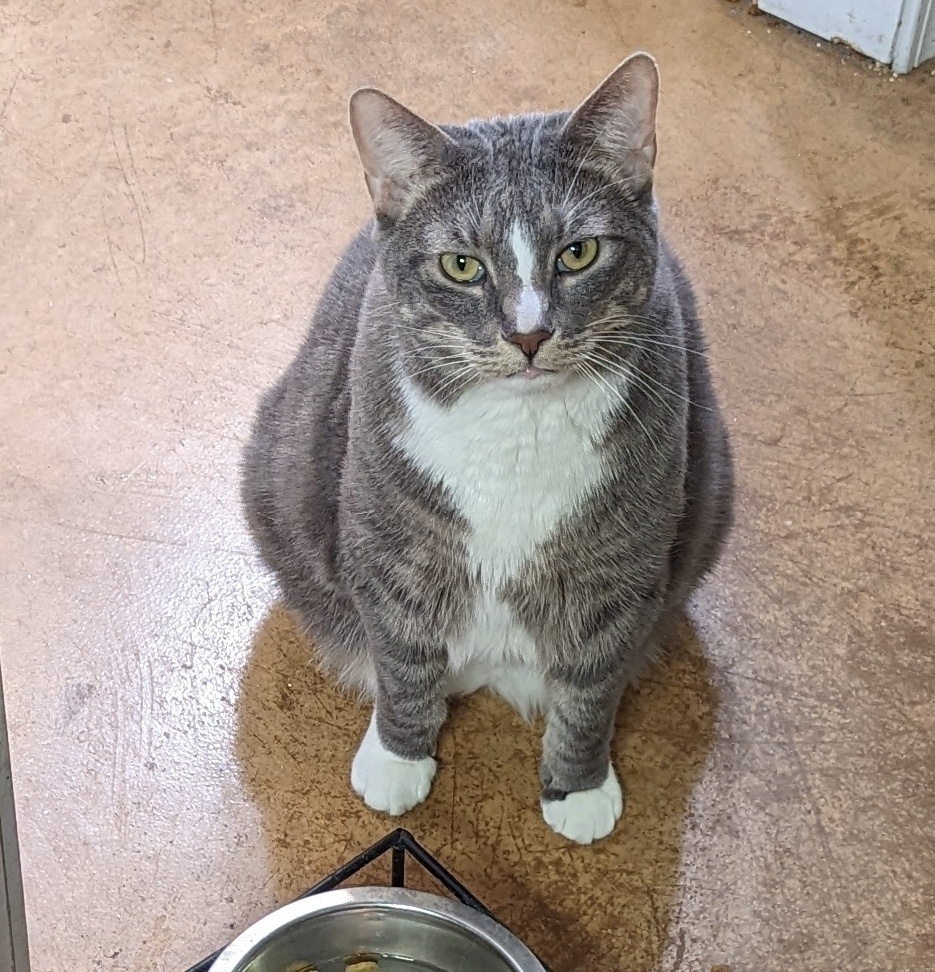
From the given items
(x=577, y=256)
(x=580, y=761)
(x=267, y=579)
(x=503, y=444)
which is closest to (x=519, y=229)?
(x=577, y=256)

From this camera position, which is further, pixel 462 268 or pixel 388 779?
pixel 388 779

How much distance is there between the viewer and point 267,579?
5.58 feet

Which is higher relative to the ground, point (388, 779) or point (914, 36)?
point (914, 36)

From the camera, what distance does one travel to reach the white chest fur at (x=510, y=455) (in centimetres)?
117

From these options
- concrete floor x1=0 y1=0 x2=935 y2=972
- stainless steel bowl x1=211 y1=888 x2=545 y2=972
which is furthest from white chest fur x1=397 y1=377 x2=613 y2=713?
concrete floor x1=0 y1=0 x2=935 y2=972

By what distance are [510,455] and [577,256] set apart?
189mm

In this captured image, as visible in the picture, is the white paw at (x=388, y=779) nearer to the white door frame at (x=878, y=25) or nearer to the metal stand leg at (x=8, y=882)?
the metal stand leg at (x=8, y=882)

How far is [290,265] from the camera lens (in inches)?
80.5

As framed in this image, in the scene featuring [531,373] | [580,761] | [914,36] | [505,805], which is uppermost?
[531,373]

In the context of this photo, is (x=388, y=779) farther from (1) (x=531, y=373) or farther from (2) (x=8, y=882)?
(2) (x=8, y=882)

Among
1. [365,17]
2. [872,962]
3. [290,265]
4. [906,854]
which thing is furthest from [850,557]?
[365,17]

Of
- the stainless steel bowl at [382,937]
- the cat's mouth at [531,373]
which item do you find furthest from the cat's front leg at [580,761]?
the cat's mouth at [531,373]

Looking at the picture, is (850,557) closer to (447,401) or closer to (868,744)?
(868,744)

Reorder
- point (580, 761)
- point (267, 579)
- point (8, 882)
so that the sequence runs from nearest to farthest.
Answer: point (8, 882)
point (580, 761)
point (267, 579)
